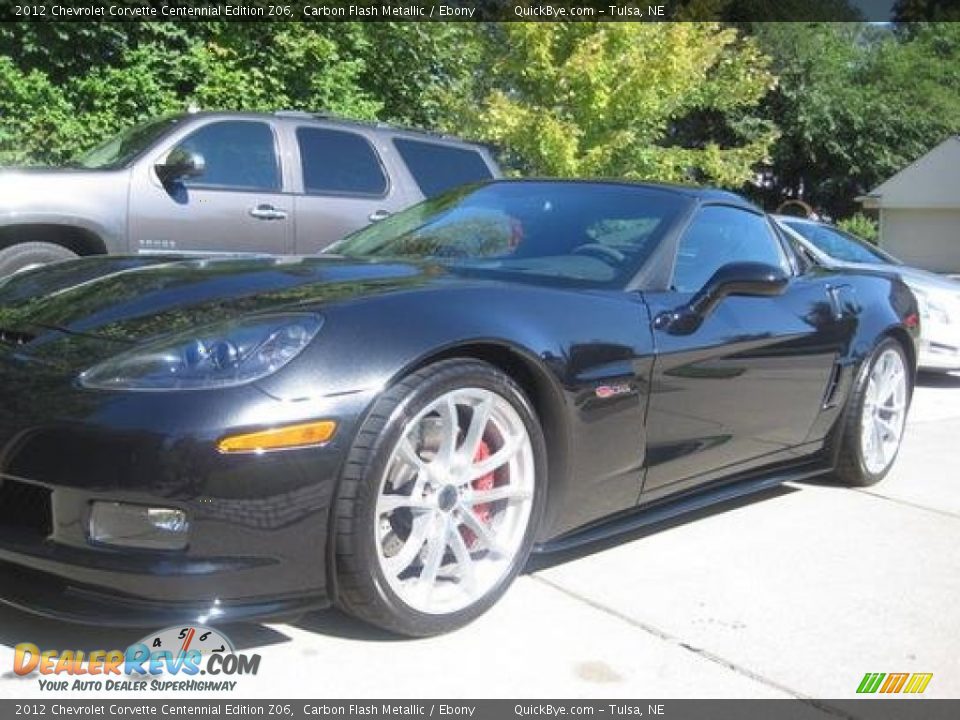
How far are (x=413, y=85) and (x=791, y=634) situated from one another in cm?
1105

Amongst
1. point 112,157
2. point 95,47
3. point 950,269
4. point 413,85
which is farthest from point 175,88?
point 950,269

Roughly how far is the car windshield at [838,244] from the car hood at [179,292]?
6561mm

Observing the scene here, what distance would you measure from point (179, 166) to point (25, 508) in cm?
398

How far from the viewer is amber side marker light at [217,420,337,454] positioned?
98.4 inches

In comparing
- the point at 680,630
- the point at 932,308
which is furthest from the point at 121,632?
the point at 932,308

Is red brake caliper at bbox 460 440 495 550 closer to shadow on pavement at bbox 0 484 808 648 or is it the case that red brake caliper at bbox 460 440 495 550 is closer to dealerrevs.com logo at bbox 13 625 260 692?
shadow on pavement at bbox 0 484 808 648

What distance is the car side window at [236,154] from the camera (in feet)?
21.9

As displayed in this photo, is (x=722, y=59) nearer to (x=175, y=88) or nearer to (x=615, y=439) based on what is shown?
(x=175, y=88)

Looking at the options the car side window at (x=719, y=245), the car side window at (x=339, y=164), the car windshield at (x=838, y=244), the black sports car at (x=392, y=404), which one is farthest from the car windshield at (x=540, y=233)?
the car windshield at (x=838, y=244)

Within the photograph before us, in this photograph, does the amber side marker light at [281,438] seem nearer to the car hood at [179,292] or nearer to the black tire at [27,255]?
the car hood at [179,292]

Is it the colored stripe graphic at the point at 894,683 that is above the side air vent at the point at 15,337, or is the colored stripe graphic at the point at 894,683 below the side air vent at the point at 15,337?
below

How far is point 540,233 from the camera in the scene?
3.87m

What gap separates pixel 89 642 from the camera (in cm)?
274

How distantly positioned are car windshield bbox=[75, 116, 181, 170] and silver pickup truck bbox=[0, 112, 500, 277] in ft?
0.04
